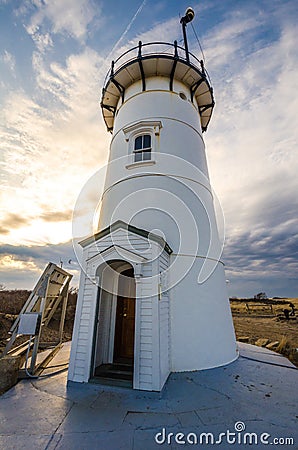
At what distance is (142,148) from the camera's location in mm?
8062

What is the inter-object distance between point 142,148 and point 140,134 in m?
0.58

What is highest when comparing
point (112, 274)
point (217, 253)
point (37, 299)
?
point (217, 253)

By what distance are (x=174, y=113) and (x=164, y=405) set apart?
891 centimetres

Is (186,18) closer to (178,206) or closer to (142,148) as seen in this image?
(142,148)

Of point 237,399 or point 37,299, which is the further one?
point 37,299

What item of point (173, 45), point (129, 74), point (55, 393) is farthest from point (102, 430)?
point (173, 45)

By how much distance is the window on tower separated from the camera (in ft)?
25.7

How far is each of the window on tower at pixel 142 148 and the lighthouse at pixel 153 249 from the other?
0.04 meters

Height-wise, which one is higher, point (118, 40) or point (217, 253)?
point (118, 40)

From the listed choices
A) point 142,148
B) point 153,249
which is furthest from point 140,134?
point 153,249

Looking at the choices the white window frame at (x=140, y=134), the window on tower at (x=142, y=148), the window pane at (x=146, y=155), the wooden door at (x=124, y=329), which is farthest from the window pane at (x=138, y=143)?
the wooden door at (x=124, y=329)

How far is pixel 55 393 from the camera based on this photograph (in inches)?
166

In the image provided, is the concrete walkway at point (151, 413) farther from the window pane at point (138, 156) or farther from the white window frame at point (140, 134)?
the window pane at point (138, 156)

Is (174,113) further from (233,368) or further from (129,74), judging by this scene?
(233,368)
